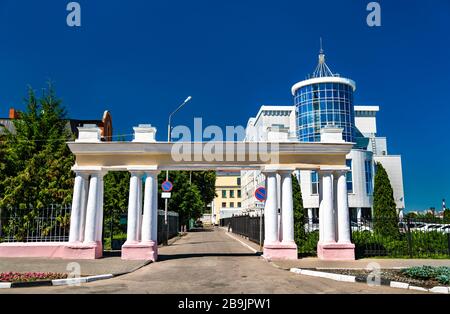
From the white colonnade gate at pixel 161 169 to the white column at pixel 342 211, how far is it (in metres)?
0.04

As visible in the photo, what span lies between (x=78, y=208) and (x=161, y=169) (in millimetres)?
3625

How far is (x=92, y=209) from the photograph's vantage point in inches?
591

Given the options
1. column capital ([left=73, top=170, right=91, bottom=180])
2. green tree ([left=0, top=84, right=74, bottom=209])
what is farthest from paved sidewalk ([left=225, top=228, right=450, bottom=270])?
green tree ([left=0, top=84, right=74, bottom=209])

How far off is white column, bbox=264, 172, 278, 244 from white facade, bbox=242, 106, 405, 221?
985 inches

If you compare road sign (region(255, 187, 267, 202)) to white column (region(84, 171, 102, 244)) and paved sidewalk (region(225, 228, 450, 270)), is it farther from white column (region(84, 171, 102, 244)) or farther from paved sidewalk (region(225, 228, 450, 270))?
white column (region(84, 171, 102, 244))

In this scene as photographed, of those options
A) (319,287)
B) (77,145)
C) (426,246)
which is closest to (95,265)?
(77,145)

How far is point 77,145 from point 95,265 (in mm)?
4803

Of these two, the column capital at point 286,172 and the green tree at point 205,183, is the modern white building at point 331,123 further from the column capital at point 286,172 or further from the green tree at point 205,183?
the column capital at point 286,172

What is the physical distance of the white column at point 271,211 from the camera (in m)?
15.2

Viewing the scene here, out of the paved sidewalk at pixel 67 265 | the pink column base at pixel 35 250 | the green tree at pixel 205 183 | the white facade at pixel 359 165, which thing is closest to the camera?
the paved sidewalk at pixel 67 265

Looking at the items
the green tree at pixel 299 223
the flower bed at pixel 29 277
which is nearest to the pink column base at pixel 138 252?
the flower bed at pixel 29 277

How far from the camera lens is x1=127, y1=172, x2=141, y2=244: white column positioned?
14953 millimetres
